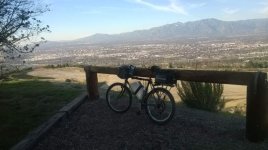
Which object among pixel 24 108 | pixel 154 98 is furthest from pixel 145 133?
pixel 24 108

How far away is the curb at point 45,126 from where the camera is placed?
7.23 metres

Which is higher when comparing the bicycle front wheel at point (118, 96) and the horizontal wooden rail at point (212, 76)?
the horizontal wooden rail at point (212, 76)

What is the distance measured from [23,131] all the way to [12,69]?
15.1 ft

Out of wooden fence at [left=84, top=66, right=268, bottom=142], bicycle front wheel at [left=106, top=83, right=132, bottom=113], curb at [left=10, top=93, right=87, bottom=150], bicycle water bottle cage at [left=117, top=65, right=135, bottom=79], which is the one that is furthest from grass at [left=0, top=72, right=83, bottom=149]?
wooden fence at [left=84, top=66, right=268, bottom=142]

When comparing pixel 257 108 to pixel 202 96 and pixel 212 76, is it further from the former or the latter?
pixel 202 96

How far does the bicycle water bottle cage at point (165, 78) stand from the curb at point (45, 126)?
7.06ft

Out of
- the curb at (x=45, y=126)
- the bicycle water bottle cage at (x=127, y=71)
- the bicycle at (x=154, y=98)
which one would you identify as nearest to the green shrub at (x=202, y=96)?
the bicycle at (x=154, y=98)

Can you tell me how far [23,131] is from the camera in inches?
320

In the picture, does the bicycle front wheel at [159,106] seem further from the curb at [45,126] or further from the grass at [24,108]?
the grass at [24,108]

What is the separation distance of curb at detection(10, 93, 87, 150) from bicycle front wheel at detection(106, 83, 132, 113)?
2.78 ft

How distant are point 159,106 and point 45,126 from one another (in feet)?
6.96

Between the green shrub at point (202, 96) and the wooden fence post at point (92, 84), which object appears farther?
the green shrub at point (202, 96)

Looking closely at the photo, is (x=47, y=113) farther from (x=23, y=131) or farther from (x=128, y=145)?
(x=128, y=145)

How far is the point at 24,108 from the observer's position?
32.9 feet
